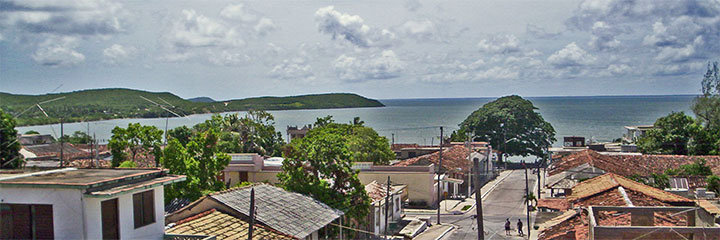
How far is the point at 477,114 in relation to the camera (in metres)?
92.9

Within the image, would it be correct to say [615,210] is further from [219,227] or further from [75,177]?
[75,177]

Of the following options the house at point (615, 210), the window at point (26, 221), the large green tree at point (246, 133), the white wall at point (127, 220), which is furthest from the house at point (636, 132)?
the window at point (26, 221)

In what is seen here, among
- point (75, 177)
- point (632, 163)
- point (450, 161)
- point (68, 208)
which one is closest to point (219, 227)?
point (75, 177)

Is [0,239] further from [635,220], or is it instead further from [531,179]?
[531,179]

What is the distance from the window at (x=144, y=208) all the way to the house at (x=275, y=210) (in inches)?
131

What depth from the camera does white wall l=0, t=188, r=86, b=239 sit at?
1451cm

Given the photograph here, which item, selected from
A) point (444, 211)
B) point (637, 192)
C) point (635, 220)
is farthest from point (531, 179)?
point (635, 220)

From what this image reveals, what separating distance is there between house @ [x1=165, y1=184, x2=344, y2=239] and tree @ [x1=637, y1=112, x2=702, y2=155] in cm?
5446

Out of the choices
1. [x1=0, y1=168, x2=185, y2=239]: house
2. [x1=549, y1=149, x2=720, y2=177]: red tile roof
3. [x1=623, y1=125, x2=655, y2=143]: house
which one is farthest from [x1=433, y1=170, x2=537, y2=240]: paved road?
[x1=623, y1=125, x2=655, y2=143]: house

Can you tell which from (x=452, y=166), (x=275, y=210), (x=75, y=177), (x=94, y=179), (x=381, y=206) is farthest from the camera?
(x=452, y=166)

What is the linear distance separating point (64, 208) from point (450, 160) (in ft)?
151

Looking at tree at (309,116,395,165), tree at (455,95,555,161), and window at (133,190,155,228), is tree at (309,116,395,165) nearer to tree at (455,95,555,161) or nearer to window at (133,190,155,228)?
tree at (455,95,555,161)

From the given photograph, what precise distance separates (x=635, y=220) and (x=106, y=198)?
589 inches

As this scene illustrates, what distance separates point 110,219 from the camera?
15148 mm
